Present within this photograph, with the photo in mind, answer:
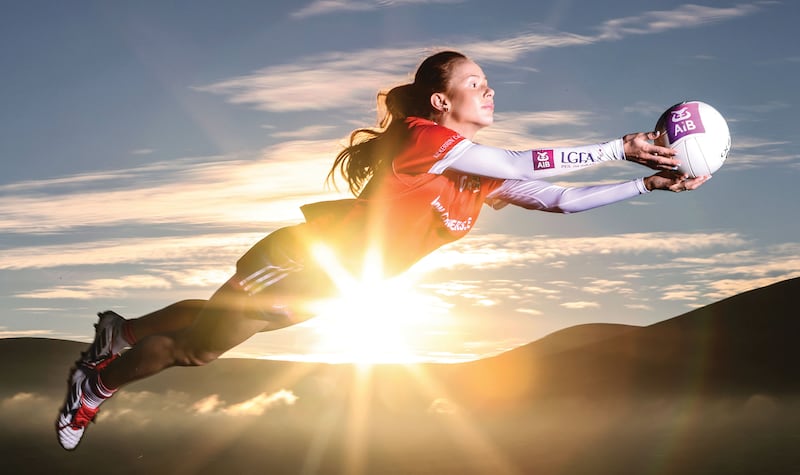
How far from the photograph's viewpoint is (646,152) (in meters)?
6.06

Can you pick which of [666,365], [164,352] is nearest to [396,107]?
[164,352]

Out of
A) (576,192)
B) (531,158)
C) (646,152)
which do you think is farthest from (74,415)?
(646,152)

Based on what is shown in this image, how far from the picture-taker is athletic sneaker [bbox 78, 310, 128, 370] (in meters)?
7.58

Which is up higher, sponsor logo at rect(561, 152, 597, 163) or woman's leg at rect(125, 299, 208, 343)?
sponsor logo at rect(561, 152, 597, 163)

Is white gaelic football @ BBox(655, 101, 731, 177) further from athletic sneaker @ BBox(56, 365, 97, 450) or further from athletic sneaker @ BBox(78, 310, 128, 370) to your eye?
athletic sneaker @ BBox(56, 365, 97, 450)

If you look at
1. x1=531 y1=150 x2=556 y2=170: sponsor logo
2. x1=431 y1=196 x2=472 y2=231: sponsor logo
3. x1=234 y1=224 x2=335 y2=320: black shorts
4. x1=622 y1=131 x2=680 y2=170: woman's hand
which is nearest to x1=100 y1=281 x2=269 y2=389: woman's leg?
x1=234 y1=224 x2=335 y2=320: black shorts

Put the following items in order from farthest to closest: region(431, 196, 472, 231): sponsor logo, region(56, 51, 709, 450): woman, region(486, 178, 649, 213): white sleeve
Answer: region(486, 178, 649, 213): white sleeve, region(431, 196, 472, 231): sponsor logo, region(56, 51, 709, 450): woman

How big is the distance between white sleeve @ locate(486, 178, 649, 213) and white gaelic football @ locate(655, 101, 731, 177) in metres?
0.37

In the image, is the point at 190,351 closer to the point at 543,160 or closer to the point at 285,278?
the point at 285,278

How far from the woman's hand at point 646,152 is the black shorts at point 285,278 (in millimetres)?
2404

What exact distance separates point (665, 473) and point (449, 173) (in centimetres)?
5892

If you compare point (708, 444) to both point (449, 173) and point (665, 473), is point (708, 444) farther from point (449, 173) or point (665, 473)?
point (449, 173)

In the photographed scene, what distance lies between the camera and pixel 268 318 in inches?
254

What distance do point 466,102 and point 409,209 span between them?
932mm
